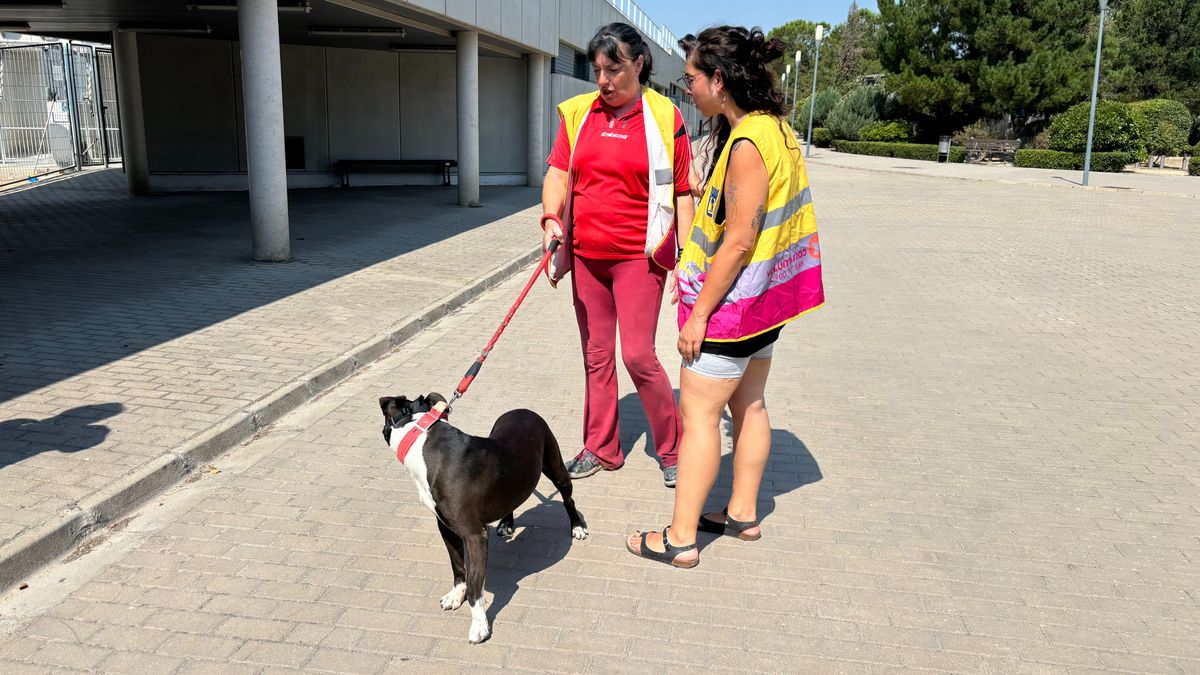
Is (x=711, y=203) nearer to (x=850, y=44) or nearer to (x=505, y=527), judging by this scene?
(x=505, y=527)

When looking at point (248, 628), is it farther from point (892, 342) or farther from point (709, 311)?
point (892, 342)

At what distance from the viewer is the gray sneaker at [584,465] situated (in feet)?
15.1

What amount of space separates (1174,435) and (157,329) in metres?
6.93

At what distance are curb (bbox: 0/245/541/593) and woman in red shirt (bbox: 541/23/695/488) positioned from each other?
199 cm

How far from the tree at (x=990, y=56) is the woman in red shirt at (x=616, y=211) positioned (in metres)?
36.1

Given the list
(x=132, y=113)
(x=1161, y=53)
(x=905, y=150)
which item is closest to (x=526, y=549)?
(x=132, y=113)

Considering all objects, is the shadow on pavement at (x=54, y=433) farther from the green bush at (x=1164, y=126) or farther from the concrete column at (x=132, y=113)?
the green bush at (x=1164, y=126)

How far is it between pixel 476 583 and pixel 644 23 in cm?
3414

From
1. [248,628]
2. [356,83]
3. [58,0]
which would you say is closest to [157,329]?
[248,628]

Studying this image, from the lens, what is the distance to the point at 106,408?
508 cm

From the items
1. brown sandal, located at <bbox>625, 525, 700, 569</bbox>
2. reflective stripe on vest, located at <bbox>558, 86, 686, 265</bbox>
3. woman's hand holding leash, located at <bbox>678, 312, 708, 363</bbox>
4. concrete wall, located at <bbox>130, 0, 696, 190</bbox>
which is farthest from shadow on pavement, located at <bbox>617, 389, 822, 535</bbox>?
concrete wall, located at <bbox>130, 0, 696, 190</bbox>

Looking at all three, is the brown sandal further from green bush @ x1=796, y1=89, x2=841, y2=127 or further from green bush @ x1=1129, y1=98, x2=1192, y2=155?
green bush @ x1=796, y1=89, x2=841, y2=127

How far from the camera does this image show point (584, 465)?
464 centimetres

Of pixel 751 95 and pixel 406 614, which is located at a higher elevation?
pixel 751 95
